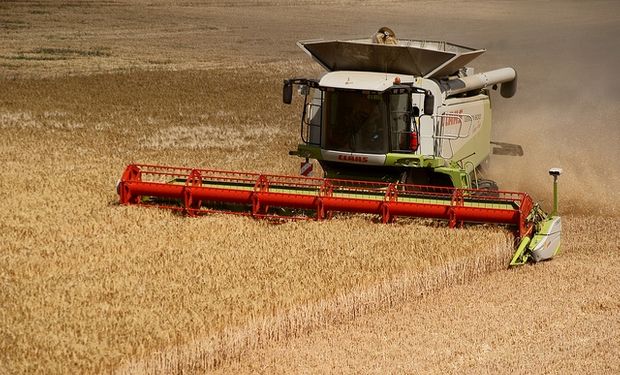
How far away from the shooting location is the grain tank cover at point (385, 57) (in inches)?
475

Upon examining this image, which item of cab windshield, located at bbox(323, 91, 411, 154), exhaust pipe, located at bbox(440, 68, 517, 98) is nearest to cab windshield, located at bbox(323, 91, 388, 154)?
cab windshield, located at bbox(323, 91, 411, 154)

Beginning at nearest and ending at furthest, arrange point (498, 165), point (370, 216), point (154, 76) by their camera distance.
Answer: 1. point (370, 216)
2. point (498, 165)
3. point (154, 76)

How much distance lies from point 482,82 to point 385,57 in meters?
2.33

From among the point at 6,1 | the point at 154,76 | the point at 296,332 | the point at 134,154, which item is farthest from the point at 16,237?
the point at 6,1

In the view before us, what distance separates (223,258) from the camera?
30.8 feet

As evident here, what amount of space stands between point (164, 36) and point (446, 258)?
26.3 m

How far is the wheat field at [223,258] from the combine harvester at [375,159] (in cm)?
26

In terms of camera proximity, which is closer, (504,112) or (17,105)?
(504,112)

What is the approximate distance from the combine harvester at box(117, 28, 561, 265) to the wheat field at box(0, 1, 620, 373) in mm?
255

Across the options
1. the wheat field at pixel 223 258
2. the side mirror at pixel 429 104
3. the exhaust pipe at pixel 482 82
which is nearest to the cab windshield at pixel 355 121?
the side mirror at pixel 429 104

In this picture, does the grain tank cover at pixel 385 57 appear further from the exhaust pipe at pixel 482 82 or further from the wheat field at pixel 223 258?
the wheat field at pixel 223 258

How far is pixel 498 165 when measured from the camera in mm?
15383

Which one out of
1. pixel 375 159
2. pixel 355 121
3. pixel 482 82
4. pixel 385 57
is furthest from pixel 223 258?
pixel 482 82

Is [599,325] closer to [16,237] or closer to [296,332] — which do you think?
[296,332]
